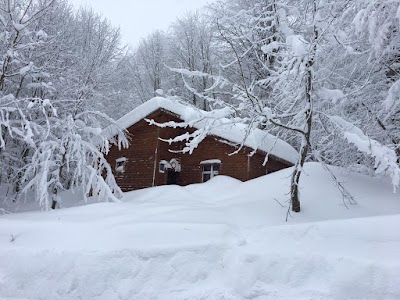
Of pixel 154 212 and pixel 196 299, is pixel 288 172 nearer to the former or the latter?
pixel 154 212

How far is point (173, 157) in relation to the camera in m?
16.8

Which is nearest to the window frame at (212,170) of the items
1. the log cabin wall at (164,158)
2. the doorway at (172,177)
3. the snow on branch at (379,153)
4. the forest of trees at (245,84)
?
the log cabin wall at (164,158)

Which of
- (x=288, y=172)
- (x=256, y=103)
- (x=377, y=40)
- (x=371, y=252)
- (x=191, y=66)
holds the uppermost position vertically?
(x=191, y=66)

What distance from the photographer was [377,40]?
316 inches

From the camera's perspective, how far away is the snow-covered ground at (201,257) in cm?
443

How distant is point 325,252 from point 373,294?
0.87m

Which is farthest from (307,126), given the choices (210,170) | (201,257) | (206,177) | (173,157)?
(173,157)

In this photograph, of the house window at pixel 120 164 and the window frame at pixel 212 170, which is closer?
the window frame at pixel 212 170

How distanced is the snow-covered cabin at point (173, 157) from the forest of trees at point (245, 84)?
1276 mm

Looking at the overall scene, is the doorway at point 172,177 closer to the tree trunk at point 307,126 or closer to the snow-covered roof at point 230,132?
the snow-covered roof at point 230,132

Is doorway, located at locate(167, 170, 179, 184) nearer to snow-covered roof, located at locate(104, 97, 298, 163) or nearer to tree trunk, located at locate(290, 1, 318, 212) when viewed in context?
snow-covered roof, located at locate(104, 97, 298, 163)

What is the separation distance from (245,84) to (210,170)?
9.28 meters

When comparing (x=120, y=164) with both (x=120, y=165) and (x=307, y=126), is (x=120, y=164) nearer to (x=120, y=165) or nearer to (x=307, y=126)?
(x=120, y=165)

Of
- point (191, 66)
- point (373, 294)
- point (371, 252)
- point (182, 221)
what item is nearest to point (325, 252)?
point (371, 252)
